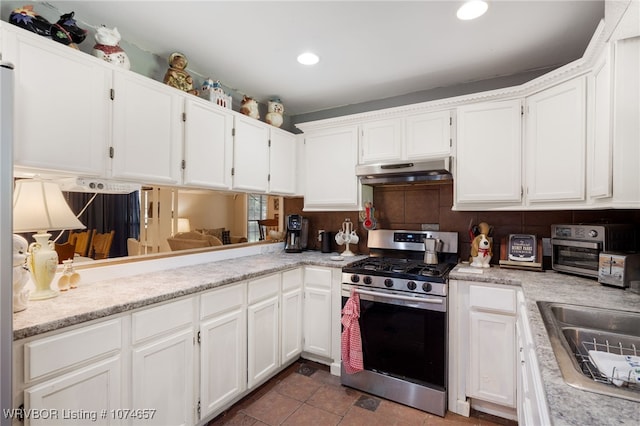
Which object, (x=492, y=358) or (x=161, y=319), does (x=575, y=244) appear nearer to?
(x=492, y=358)

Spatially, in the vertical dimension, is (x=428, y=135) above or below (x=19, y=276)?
above

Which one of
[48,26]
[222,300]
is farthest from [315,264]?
[48,26]

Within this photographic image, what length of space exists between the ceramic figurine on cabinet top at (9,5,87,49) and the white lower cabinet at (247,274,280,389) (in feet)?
5.57

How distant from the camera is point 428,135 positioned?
2.48 m

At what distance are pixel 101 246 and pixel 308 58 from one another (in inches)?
73.6

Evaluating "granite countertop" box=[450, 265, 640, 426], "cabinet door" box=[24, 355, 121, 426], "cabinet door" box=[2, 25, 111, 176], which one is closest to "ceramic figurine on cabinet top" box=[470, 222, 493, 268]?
"granite countertop" box=[450, 265, 640, 426]

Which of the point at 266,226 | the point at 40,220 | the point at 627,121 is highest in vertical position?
the point at 627,121

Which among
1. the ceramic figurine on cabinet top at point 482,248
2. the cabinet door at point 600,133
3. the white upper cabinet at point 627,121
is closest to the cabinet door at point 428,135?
the ceramic figurine on cabinet top at point 482,248

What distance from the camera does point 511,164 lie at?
7.16 ft

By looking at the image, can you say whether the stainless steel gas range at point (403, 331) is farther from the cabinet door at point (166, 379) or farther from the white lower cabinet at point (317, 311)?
the cabinet door at point (166, 379)

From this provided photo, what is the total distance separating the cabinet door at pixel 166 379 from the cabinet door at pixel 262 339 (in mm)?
463

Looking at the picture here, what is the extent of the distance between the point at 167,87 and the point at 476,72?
7.57ft

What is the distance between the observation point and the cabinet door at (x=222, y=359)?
5.81 ft

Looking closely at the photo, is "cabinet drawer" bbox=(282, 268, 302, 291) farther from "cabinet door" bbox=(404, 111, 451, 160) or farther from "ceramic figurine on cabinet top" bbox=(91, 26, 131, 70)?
"ceramic figurine on cabinet top" bbox=(91, 26, 131, 70)
